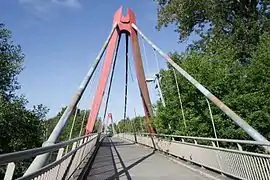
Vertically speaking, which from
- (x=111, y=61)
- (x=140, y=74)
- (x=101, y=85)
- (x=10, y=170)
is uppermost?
(x=111, y=61)

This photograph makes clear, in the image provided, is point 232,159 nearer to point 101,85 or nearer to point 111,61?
point 101,85

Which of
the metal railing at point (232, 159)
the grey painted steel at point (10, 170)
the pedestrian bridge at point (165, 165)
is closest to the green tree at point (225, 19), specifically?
the pedestrian bridge at point (165, 165)

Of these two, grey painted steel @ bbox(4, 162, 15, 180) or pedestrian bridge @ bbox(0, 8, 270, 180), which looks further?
pedestrian bridge @ bbox(0, 8, 270, 180)

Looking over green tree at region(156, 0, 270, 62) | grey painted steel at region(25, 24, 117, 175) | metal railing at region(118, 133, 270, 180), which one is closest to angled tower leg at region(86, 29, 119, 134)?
→ green tree at region(156, 0, 270, 62)

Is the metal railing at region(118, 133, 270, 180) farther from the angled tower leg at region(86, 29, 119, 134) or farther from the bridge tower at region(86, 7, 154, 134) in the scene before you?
the angled tower leg at region(86, 29, 119, 134)

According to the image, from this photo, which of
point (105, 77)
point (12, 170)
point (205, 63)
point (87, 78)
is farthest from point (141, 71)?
point (12, 170)

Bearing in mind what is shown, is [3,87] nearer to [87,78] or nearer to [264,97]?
[87,78]

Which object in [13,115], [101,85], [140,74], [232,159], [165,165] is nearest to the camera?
[232,159]

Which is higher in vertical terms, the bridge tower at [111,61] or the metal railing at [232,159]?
the bridge tower at [111,61]

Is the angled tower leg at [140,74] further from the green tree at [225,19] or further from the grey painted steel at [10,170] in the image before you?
the grey painted steel at [10,170]

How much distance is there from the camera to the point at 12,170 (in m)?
3.18

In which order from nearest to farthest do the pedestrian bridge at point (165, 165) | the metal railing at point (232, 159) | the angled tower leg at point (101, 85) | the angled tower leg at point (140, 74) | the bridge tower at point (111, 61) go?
the pedestrian bridge at point (165, 165), the metal railing at point (232, 159), the angled tower leg at point (140, 74), the bridge tower at point (111, 61), the angled tower leg at point (101, 85)

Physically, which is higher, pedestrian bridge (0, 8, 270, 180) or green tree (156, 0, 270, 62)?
green tree (156, 0, 270, 62)

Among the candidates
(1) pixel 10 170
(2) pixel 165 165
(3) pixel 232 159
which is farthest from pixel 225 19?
(1) pixel 10 170
